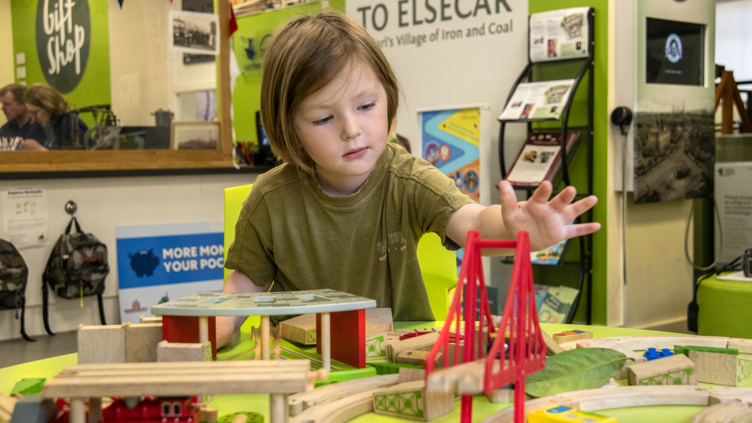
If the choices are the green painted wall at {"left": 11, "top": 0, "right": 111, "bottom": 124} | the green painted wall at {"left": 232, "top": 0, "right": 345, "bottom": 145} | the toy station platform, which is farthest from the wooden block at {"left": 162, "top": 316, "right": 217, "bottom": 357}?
the green painted wall at {"left": 232, "top": 0, "right": 345, "bottom": 145}

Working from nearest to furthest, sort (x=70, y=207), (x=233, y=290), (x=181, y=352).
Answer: (x=181, y=352) < (x=233, y=290) < (x=70, y=207)

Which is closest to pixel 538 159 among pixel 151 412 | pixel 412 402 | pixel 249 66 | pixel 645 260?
pixel 645 260

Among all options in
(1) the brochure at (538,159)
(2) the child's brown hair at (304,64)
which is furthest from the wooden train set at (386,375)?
(1) the brochure at (538,159)

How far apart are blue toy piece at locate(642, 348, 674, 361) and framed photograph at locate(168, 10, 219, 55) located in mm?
3751

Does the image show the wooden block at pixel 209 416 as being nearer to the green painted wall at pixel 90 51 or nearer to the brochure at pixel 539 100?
the brochure at pixel 539 100

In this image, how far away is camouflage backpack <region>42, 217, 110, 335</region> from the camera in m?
3.48

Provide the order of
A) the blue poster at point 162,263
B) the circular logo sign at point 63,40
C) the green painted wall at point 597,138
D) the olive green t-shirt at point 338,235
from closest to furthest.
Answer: the olive green t-shirt at point 338,235 → the green painted wall at point 597,138 → the blue poster at point 162,263 → the circular logo sign at point 63,40

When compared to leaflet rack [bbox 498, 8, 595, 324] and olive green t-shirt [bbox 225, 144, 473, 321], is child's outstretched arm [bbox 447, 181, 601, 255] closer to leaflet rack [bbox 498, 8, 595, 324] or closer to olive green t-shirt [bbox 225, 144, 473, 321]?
olive green t-shirt [bbox 225, 144, 473, 321]

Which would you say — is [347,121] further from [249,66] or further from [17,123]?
[249,66]

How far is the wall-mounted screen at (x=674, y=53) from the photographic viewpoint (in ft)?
11.1

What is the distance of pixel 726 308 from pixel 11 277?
3.28 m

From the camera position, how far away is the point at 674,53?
3490mm

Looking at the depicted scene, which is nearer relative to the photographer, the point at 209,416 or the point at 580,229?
the point at 209,416

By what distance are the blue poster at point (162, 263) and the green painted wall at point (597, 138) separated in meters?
2.00
